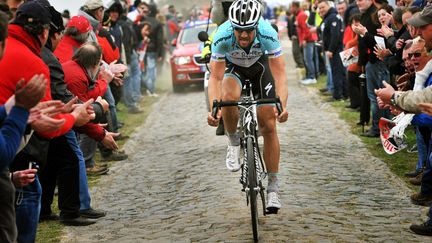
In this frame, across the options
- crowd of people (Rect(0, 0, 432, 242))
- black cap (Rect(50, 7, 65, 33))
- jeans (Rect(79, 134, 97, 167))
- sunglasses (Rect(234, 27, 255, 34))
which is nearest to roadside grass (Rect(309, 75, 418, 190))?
crowd of people (Rect(0, 0, 432, 242))

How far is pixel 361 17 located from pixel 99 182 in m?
5.84

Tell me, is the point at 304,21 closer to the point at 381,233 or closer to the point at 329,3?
the point at 329,3

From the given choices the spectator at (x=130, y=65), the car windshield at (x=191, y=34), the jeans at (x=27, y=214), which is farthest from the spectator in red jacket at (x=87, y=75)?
the car windshield at (x=191, y=34)

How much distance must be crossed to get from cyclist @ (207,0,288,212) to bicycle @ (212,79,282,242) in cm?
11

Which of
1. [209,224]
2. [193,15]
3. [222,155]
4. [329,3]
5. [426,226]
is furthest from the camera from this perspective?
[193,15]

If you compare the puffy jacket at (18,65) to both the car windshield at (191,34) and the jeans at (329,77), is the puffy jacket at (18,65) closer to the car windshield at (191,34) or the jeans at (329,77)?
the jeans at (329,77)

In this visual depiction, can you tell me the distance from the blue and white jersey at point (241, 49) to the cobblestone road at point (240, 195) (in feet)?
5.39

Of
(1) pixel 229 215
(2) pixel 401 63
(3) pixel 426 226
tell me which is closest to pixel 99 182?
(1) pixel 229 215

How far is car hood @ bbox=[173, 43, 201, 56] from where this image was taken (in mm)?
25250

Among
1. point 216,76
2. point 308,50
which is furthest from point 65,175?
point 308,50

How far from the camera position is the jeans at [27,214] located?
7.21 m

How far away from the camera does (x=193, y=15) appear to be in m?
46.5

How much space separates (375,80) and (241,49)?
625 centimetres

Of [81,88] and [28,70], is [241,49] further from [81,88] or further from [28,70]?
[28,70]
